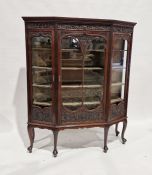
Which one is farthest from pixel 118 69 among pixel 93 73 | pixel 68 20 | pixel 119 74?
pixel 68 20

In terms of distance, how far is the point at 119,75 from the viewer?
2869mm

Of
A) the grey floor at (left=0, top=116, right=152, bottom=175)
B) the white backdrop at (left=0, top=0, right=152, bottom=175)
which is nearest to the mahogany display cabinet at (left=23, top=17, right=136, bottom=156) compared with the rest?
the grey floor at (left=0, top=116, right=152, bottom=175)

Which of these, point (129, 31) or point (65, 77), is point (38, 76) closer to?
point (65, 77)

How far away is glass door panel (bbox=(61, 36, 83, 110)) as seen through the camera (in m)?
2.55

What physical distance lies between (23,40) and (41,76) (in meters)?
0.83

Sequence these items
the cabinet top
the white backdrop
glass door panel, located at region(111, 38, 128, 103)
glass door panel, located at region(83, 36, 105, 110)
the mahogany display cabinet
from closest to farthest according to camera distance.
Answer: the cabinet top, the mahogany display cabinet, glass door panel, located at region(83, 36, 105, 110), glass door panel, located at region(111, 38, 128, 103), the white backdrop

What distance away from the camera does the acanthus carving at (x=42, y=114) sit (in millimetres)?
2637

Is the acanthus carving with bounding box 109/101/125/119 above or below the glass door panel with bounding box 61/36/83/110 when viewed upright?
below

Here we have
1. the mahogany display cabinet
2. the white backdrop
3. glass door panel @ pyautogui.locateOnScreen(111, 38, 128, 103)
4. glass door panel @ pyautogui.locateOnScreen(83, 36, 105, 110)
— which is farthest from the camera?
the white backdrop

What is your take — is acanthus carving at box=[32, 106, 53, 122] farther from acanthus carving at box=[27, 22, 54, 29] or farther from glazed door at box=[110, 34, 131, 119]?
acanthus carving at box=[27, 22, 54, 29]

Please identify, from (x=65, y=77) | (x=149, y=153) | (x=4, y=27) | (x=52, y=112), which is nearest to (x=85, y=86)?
(x=65, y=77)

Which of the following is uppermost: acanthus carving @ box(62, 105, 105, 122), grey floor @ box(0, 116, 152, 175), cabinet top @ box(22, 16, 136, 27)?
cabinet top @ box(22, 16, 136, 27)

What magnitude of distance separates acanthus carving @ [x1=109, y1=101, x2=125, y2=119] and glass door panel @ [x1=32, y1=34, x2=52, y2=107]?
26.3 inches

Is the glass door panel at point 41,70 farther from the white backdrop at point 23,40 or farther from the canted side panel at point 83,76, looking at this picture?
the white backdrop at point 23,40
